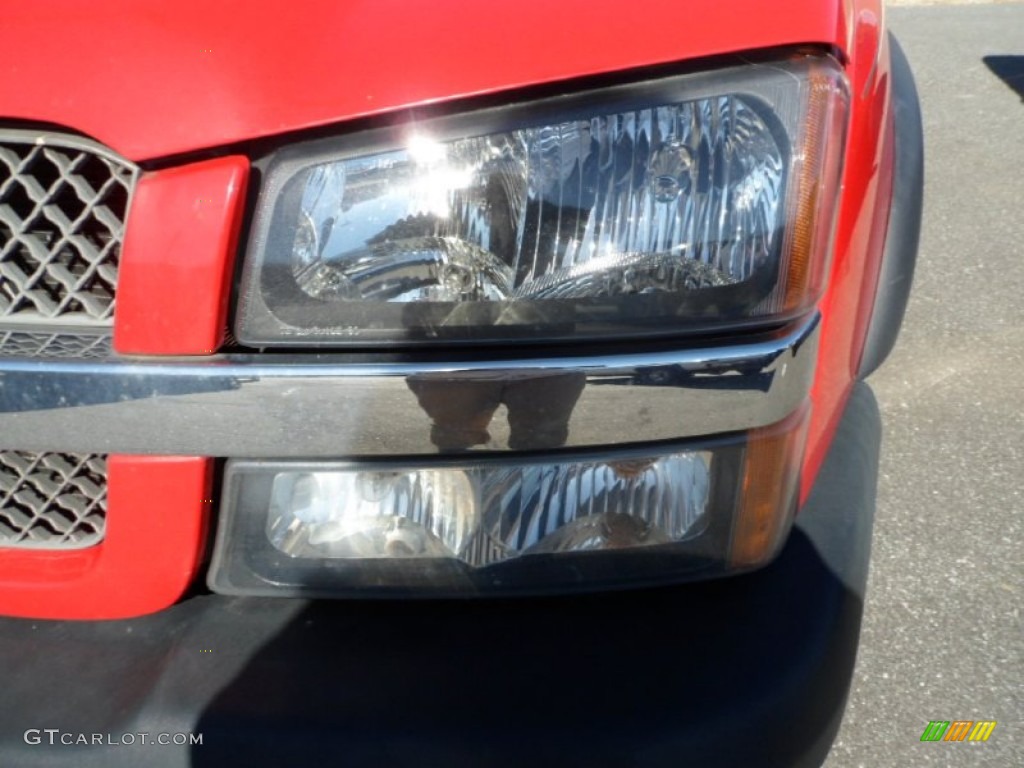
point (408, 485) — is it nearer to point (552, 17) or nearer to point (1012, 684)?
point (552, 17)

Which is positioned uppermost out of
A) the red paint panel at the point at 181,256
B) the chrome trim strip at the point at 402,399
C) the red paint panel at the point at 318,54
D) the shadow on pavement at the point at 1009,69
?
the red paint panel at the point at 318,54

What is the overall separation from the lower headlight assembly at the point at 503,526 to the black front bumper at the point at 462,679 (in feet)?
0.12

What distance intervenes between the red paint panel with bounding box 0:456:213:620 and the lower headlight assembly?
0.04 m

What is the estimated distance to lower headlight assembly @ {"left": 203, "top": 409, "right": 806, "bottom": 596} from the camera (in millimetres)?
1274

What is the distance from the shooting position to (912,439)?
3225 mm

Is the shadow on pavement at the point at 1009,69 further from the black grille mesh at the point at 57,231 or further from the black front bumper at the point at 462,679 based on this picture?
the black grille mesh at the point at 57,231

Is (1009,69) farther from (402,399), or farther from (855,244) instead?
(402,399)

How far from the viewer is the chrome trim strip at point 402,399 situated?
3.92ft

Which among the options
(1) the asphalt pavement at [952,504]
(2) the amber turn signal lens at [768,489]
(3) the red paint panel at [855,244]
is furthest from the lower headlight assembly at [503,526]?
(1) the asphalt pavement at [952,504]

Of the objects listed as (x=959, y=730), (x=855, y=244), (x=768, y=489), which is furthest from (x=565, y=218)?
(x=959, y=730)

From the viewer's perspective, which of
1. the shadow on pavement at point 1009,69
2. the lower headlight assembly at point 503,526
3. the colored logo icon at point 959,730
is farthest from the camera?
the shadow on pavement at point 1009,69

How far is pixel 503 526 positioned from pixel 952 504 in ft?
6.39

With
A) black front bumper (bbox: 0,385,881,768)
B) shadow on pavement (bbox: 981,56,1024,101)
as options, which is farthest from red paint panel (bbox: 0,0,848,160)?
Result: shadow on pavement (bbox: 981,56,1024,101)

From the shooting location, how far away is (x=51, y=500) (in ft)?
4.61
